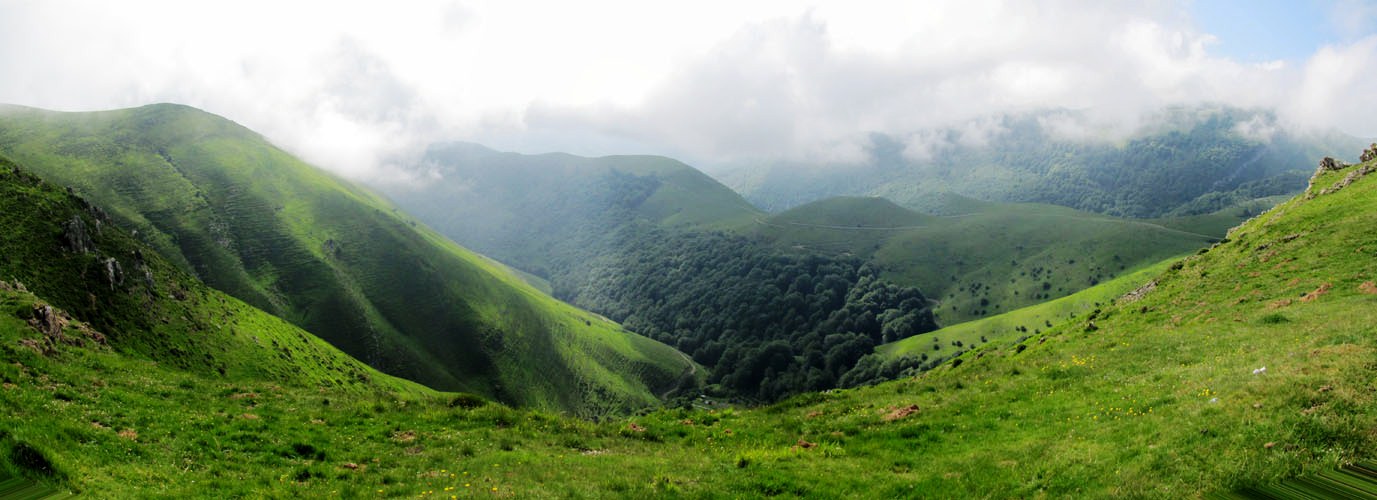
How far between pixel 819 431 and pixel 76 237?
233 ft

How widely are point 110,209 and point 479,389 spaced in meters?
110

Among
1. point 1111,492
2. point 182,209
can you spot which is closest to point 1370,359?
point 1111,492

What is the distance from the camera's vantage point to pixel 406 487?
1770 centimetres

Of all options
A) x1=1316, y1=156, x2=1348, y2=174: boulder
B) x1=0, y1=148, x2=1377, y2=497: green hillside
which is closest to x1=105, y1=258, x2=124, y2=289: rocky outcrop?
x1=0, y1=148, x2=1377, y2=497: green hillside

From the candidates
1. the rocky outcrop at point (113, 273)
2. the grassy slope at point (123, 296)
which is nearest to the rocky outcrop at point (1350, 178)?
the grassy slope at point (123, 296)

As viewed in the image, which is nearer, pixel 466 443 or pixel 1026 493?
pixel 1026 493

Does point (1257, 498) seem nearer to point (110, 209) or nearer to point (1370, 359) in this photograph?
point (1370, 359)

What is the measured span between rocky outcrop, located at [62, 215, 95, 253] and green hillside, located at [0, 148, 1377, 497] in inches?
1179

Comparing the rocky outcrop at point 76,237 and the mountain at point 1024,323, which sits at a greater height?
the rocky outcrop at point 76,237

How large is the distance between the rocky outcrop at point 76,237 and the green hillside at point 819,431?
2995 centimetres

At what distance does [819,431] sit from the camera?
24.6 metres

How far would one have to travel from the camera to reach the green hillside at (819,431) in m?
14.6

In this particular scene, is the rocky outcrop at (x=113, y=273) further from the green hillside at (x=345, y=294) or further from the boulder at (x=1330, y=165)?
the boulder at (x=1330, y=165)

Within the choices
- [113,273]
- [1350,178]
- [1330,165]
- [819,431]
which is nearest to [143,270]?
[113,273]
